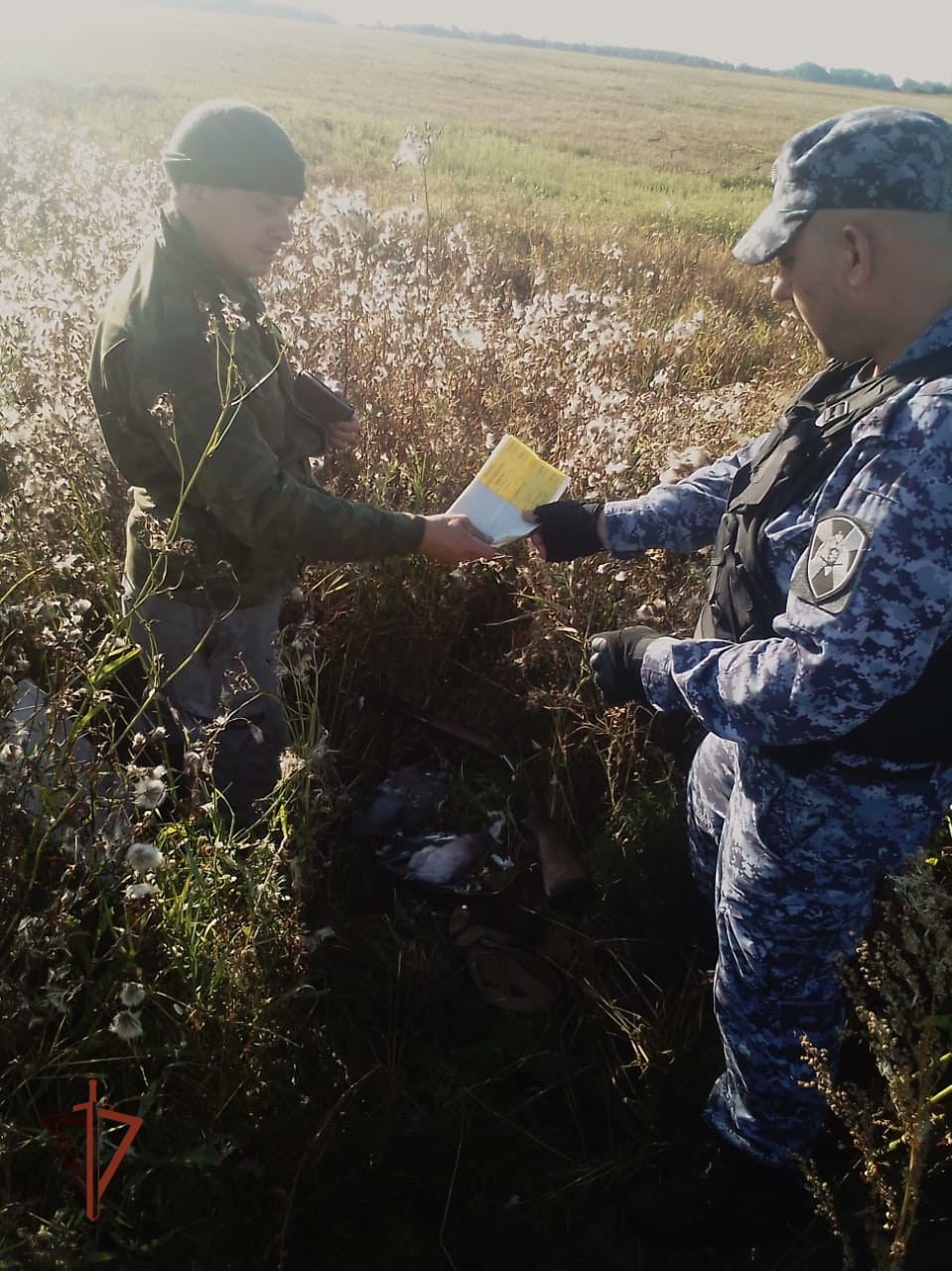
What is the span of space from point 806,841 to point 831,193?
129 centimetres

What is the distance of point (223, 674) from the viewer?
2664 millimetres

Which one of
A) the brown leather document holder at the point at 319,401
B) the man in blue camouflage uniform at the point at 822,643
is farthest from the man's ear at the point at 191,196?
the man in blue camouflage uniform at the point at 822,643

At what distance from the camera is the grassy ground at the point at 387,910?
1.70 m

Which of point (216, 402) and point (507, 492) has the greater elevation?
point (216, 402)

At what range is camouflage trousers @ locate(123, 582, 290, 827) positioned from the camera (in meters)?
2.59

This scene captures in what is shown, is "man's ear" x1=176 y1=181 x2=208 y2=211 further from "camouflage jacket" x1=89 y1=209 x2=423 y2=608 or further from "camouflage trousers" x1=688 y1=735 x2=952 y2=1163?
"camouflage trousers" x1=688 y1=735 x2=952 y2=1163

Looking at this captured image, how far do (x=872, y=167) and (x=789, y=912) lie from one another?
1.50m

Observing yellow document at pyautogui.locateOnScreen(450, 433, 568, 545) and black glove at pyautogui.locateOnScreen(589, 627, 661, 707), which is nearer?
black glove at pyautogui.locateOnScreen(589, 627, 661, 707)

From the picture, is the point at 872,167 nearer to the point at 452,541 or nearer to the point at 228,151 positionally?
the point at 452,541

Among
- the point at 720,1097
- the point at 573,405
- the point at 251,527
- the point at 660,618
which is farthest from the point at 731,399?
the point at 720,1097

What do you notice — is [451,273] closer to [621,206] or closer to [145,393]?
[145,393]

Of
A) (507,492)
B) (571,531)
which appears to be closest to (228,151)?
(507,492)

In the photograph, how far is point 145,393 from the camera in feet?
7.11

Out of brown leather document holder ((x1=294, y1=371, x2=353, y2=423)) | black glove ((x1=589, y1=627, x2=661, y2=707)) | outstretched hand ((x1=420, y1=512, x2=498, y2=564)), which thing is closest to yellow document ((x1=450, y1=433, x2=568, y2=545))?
outstretched hand ((x1=420, y1=512, x2=498, y2=564))
